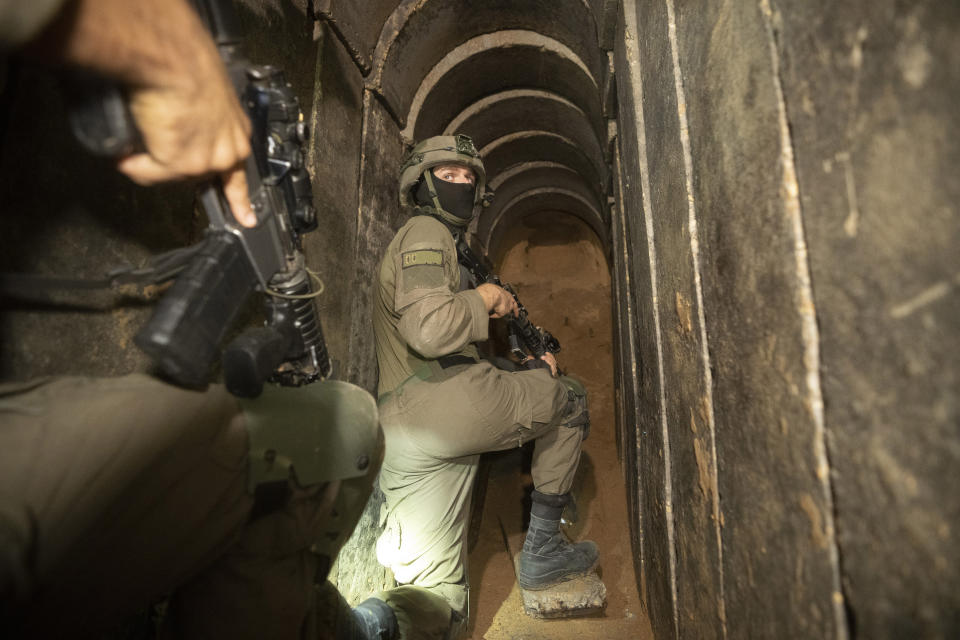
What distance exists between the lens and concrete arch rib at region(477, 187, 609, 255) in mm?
6289

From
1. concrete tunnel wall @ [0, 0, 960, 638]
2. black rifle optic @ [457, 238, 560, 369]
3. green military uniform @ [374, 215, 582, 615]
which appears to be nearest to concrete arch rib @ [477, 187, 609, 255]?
black rifle optic @ [457, 238, 560, 369]

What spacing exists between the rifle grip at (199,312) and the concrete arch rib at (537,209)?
466 cm

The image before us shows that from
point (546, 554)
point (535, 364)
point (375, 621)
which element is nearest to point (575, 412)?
point (535, 364)

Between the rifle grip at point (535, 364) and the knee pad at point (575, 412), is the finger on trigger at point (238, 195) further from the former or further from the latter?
the rifle grip at point (535, 364)

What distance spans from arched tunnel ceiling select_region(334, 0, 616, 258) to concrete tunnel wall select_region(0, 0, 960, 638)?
1.93ft

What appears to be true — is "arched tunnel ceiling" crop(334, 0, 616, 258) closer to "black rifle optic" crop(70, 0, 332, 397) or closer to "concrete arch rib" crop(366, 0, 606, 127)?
"concrete arch rib" crop(366, 0, 606, 127)

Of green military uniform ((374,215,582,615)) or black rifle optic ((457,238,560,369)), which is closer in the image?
green military uniform ((374,215,582,615))

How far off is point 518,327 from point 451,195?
988mm

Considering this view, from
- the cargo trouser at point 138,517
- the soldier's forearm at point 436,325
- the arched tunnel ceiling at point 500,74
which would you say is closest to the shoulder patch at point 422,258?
the soldier's forearm at point 436,325

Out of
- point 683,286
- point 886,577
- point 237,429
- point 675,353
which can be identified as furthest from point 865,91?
point 237,429

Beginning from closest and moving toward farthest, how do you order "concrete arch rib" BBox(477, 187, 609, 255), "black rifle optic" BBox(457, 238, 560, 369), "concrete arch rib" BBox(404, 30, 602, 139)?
"black rifle optic" BBox(457, 238, 560, 369) < "concrete arch rib" BBox(404, 30, 602, 139) < "concrete arch rib" BBox(477, 187, 609, 255)

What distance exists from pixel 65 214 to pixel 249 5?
1247 mm

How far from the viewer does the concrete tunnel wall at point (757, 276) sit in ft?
1.61

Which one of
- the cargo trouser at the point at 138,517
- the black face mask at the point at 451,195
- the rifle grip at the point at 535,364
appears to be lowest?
the cargo trouser at the point at 138,517
